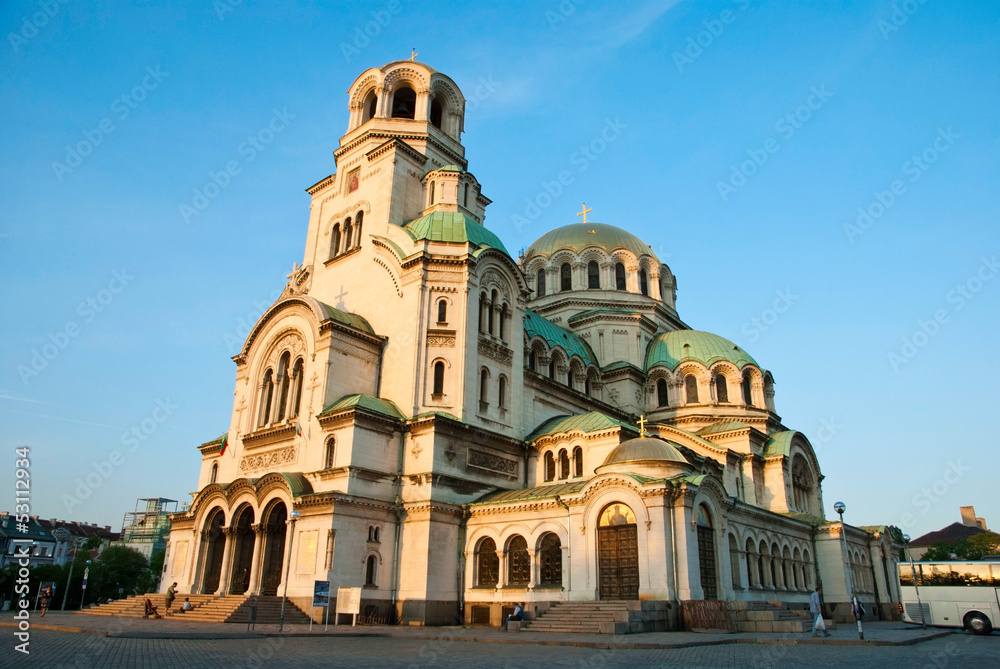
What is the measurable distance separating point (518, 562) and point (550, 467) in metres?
5.75

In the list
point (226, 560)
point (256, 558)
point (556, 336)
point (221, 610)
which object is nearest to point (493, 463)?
point (256, 558)

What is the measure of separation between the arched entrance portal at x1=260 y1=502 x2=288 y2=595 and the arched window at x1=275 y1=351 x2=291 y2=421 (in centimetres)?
488

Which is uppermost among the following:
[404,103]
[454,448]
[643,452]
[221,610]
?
[404,103]

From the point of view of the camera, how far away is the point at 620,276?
49.2 metres

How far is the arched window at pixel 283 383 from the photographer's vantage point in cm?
3228

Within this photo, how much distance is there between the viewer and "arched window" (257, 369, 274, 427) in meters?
33.2

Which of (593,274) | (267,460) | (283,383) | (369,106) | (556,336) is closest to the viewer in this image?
(267,460)

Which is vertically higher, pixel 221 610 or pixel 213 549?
pixel 213 549

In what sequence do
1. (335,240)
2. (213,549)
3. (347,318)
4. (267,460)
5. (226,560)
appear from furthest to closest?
(335,240) < (347,318) < (267,460) < (213,549) < (226,560)

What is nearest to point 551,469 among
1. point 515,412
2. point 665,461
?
point 515,412

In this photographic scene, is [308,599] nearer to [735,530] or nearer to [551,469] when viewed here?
[551,469]

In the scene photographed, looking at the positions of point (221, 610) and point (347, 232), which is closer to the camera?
point (221, 610)

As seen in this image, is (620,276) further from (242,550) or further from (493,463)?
(242,550)

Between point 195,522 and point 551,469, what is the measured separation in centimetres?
1597
